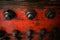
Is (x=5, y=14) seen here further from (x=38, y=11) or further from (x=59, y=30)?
(x=59, y=30)

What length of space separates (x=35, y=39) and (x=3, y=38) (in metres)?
0.18

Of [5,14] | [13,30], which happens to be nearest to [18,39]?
[13,30]

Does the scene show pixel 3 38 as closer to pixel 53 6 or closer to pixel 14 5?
pixel 14 5

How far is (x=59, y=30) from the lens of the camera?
34.2 inches

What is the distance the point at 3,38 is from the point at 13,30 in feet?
0.24

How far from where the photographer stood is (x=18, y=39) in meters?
0.88

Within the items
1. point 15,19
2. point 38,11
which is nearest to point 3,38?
point 15,19

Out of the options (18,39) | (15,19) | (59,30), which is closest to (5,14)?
(15,19)

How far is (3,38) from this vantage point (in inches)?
34.4

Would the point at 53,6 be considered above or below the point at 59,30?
above

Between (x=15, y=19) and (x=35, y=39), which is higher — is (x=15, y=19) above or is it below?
above

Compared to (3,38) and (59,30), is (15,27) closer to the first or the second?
(3,38)

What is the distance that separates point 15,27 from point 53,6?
0.24 m

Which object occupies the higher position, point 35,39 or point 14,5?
point 14,5
